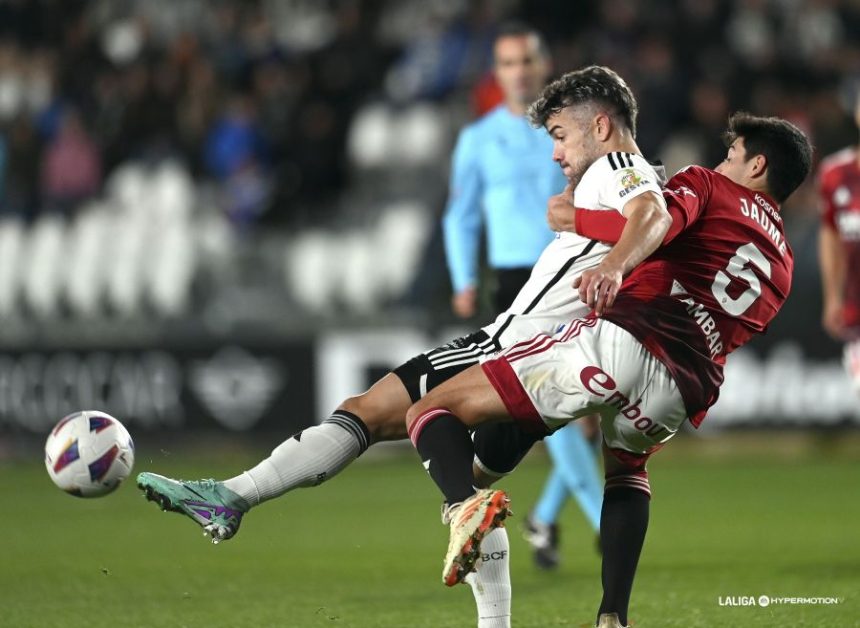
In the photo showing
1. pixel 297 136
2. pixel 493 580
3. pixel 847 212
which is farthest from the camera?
pixel 297 136

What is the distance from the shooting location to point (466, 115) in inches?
564

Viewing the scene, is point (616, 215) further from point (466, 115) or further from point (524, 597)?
point (466, 115)

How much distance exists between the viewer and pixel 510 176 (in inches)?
290

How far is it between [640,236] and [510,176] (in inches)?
117

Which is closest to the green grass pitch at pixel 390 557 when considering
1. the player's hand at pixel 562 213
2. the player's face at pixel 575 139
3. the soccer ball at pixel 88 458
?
the soccer ball at pixel 88 458

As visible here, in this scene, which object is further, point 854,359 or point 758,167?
point 854,359

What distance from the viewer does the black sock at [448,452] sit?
4.57m

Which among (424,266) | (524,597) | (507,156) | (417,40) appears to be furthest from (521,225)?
(417,40)

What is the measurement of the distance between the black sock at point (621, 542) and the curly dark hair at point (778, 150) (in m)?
1.09

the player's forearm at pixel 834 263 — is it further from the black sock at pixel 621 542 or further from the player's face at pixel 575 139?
the player's face at pixel 575 139

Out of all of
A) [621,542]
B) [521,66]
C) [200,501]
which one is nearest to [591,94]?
[621,542]

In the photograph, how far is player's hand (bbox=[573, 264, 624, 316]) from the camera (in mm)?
4375

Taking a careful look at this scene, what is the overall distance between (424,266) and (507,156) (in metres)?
5.50

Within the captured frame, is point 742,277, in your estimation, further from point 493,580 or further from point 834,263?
point 834,263
